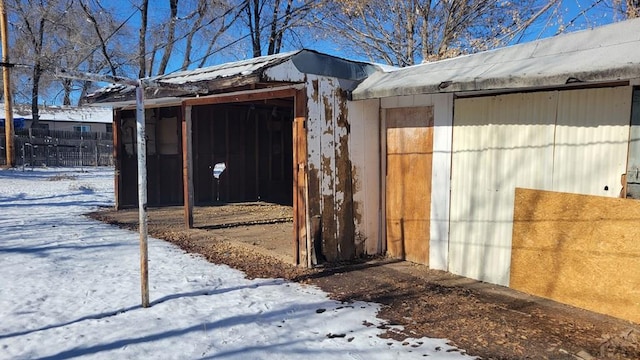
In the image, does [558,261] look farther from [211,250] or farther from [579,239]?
[211,250]

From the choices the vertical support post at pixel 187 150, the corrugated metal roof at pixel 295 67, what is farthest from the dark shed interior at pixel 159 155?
the corrugated metal roof at pixel 295 67

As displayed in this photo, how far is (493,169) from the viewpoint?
17.3 feet

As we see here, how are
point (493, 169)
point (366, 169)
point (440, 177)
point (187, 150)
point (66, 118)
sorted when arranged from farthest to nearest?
1. point (66, 118)
2. point (187, 150)
3. point (366, 169)
4. point (440, 177)
5. point (493, 169)

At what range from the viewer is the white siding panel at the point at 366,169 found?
20.9 feet

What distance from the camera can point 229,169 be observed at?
13.1 metres

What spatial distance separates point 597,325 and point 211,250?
5099 mm

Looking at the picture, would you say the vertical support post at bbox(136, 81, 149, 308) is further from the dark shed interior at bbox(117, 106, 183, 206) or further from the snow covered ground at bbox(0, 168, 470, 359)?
Answer: the dark shed interior at bbox(117, 106, 183, 206)

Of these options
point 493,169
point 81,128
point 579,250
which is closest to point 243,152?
point 493,169

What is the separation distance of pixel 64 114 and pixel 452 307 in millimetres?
38811

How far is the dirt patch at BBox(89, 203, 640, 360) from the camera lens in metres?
3.71

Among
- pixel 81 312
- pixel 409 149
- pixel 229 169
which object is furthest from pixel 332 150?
pixel 229 169

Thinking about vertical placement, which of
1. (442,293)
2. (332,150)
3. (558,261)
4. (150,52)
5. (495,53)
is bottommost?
(442,293)

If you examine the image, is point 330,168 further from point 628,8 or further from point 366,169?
point 628,8

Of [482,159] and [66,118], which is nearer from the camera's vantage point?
[482,159]
